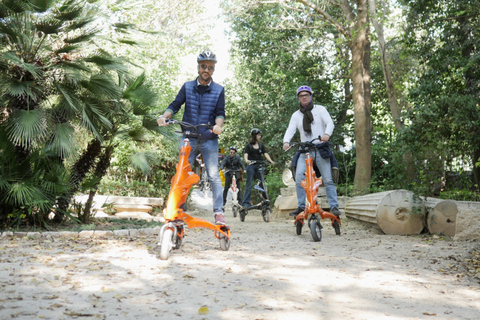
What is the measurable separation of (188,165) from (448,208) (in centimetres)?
429

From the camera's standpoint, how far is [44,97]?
7.46 metres

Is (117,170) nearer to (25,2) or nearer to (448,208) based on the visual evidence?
(25,2)

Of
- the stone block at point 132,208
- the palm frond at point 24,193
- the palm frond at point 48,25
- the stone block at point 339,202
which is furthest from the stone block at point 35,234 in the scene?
the stone block at point 339,202

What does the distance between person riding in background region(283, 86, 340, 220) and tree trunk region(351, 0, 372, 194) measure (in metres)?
5.53

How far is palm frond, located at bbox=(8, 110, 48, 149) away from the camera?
667cm

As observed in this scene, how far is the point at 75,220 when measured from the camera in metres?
7.89

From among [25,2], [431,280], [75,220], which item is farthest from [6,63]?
[431,280]

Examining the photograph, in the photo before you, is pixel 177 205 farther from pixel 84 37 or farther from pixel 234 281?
pixel 84 37

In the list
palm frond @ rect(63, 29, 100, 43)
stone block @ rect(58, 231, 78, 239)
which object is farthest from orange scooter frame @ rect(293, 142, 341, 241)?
palm frond @ rect(63, 29, 100, 43)

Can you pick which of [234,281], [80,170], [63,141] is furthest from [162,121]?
[80,170]

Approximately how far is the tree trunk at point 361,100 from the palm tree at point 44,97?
742cm

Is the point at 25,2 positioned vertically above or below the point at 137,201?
above

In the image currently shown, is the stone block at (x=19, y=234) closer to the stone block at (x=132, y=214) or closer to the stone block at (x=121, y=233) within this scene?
the stone block at (x=121, y=233)

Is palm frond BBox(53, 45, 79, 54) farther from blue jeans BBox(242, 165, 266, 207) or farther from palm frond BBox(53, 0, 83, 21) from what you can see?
blue jeans BBox(242, 165, 266, 207)
